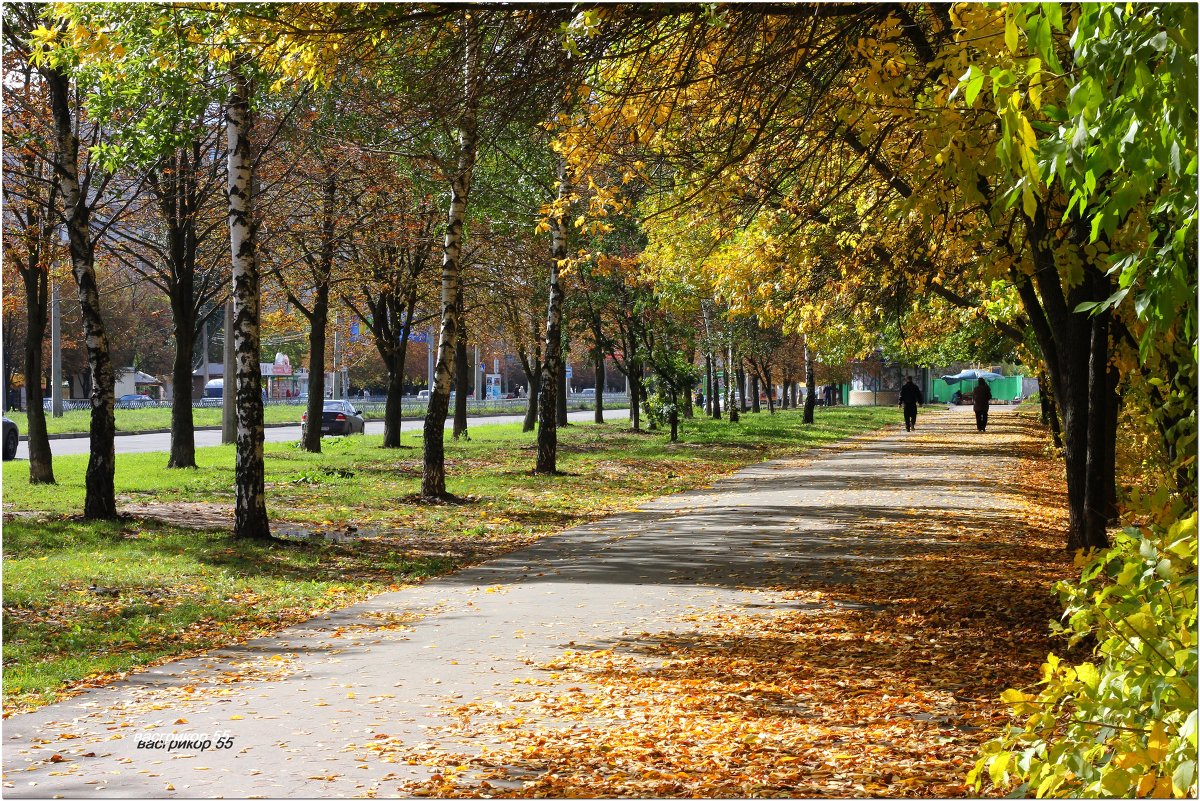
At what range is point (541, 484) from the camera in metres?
19.9

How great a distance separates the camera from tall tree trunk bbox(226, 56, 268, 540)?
12539mm

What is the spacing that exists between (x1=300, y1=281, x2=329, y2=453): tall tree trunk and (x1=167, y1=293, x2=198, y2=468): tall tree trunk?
374 centimetres

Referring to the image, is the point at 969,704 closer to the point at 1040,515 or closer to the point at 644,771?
the point at 644,771

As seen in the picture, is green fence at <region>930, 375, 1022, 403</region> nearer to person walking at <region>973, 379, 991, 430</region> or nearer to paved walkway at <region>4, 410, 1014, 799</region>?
person walking at <region>973, 379, 991, 430</region>

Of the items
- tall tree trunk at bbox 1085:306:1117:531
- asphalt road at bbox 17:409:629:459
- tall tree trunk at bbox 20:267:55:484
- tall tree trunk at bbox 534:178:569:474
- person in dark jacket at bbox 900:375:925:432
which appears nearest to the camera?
tall tree trunk at bbox 1085:306:1117:531

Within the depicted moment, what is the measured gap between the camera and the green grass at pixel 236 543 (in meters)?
8.34

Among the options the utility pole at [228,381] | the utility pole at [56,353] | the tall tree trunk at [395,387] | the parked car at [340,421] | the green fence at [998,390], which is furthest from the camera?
the green fence at [998,390]

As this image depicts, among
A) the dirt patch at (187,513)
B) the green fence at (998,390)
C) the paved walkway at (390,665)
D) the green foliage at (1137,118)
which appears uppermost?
the green foliage at (1137,118)

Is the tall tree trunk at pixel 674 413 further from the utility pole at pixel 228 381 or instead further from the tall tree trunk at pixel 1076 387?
the tall tree trunk at pixel 1076 387

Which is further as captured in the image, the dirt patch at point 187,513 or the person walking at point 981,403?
the person walking at point 981,403

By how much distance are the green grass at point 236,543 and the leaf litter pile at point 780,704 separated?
2931mm

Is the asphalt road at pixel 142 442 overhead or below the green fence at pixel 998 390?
below

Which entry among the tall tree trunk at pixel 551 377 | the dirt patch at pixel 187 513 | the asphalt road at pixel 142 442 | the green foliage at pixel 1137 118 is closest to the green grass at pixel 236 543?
the dirt patch at pixel 187 513

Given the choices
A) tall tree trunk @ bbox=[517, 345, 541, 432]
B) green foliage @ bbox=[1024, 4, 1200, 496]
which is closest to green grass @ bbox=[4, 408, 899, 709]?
green foliage @ bbox=[1024, 4, 1200, 496]
